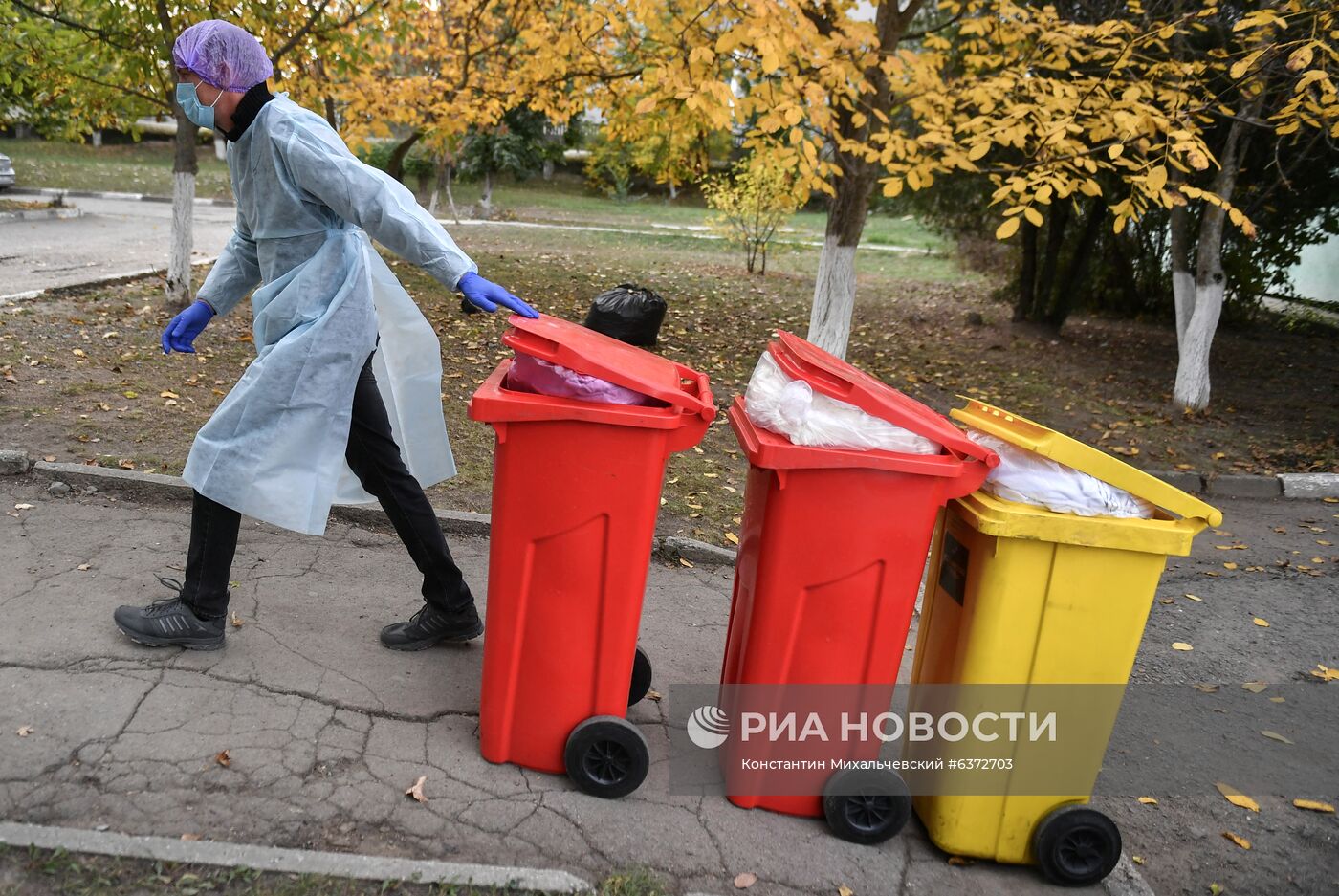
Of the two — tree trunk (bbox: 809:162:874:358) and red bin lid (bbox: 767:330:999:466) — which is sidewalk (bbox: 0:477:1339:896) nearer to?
red bin lid (bbox: 767:330:999:466)

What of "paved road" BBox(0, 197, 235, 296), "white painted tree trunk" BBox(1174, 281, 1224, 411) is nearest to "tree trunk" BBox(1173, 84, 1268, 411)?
"white painted tree trunk" BBox(1174, 281, 1224, 411)

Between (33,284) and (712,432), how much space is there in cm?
706

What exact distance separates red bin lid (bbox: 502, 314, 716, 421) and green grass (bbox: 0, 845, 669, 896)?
1.28 meters

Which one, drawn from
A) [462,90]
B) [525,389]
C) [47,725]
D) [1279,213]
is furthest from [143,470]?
[1279,213]

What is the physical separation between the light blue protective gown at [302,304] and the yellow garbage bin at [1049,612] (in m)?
1.66

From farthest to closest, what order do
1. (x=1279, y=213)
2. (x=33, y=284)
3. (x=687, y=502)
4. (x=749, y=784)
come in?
1. (x=1279, y=213)
2. (x=33, y=284)
3. (x=687, y=502)
4. (x=749, y=784)

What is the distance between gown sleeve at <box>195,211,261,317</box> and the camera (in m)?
3.39

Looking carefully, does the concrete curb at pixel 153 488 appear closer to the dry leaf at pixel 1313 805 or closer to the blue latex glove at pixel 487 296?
the blue latex glove at pixel 487 296

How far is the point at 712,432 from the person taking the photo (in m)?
7.04

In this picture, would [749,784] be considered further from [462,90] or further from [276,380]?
[462,90]

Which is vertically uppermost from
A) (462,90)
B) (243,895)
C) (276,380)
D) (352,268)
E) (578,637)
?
(462,90)

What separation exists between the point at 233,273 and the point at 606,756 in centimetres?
204

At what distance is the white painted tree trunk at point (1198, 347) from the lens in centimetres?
898

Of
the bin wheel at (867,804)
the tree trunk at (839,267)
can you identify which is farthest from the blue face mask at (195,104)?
the tree trunk at (839,267)
